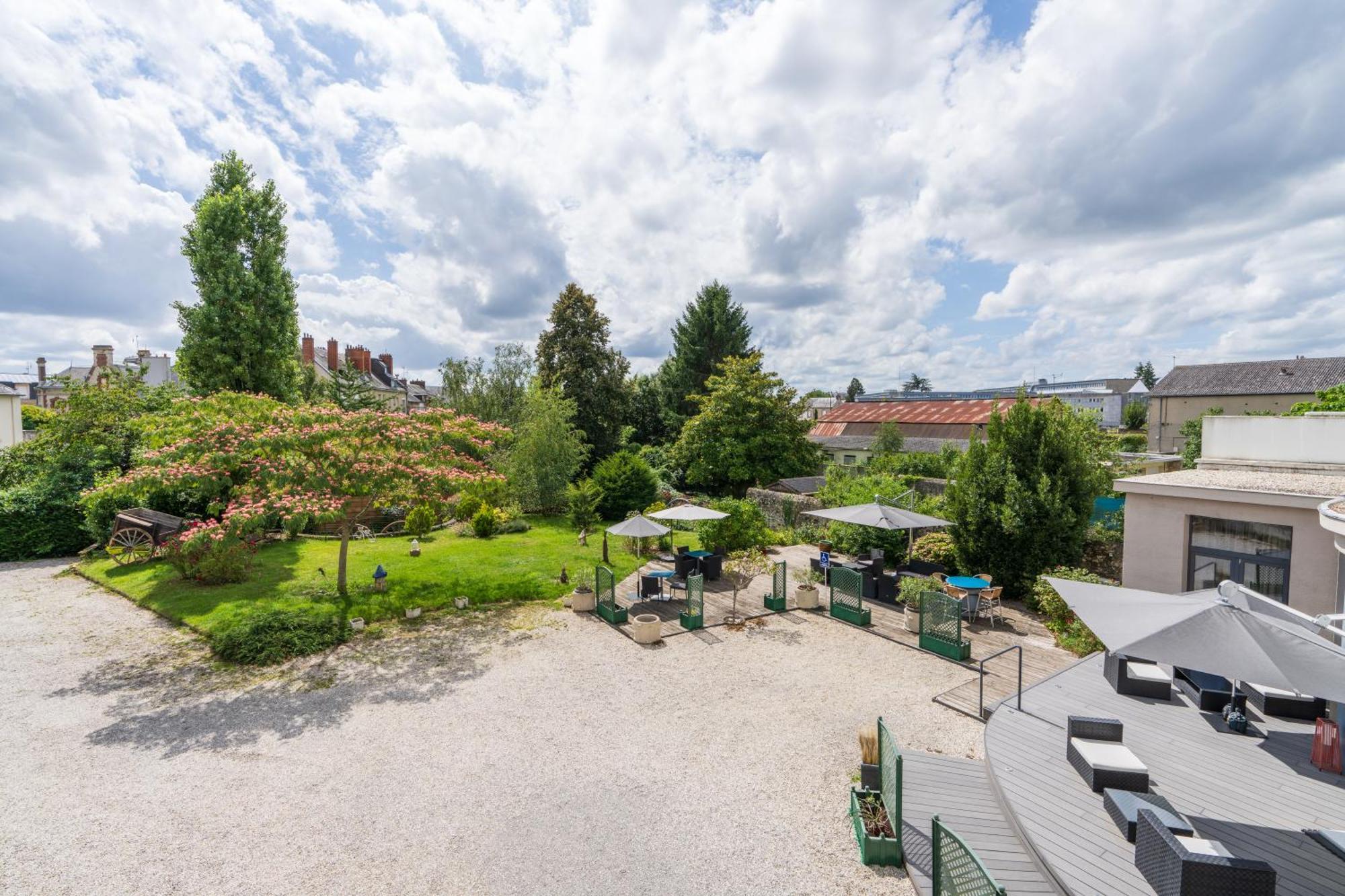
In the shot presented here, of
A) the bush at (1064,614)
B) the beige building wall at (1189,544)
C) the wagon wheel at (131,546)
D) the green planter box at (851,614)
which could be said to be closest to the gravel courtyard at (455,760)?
the green planter box at (851,614)

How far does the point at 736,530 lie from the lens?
781 inches

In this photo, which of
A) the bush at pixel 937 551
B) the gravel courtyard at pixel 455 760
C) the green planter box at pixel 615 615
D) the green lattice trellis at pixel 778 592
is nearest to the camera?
the gravel courtyard at pixel 455 760

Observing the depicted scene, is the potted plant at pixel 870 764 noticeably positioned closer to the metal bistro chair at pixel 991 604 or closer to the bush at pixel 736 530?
the metal bistro chair at pixel 991 604

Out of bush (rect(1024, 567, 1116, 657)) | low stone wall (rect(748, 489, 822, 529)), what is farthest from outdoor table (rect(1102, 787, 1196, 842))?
low stone wall (rect(748, 489, 822, 529))

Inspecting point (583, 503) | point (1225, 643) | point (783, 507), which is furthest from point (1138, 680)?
point (583, 503)

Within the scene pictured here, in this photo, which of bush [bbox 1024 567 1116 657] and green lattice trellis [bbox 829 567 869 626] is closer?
bush [bbox 1024 567 1116 657]

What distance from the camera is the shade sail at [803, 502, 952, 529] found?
15.5m

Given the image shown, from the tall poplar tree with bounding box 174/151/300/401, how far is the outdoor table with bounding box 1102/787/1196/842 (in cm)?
2870

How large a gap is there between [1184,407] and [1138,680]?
63.6 metres

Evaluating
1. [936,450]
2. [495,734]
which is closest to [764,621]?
[495,734]

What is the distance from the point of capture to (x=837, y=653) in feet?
41.3

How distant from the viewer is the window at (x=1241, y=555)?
1078 centimetres

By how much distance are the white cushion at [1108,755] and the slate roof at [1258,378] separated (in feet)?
206

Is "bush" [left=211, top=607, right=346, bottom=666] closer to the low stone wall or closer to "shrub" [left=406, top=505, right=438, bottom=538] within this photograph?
"shrub" [left=406, top=505, right=438, bottom=538]
